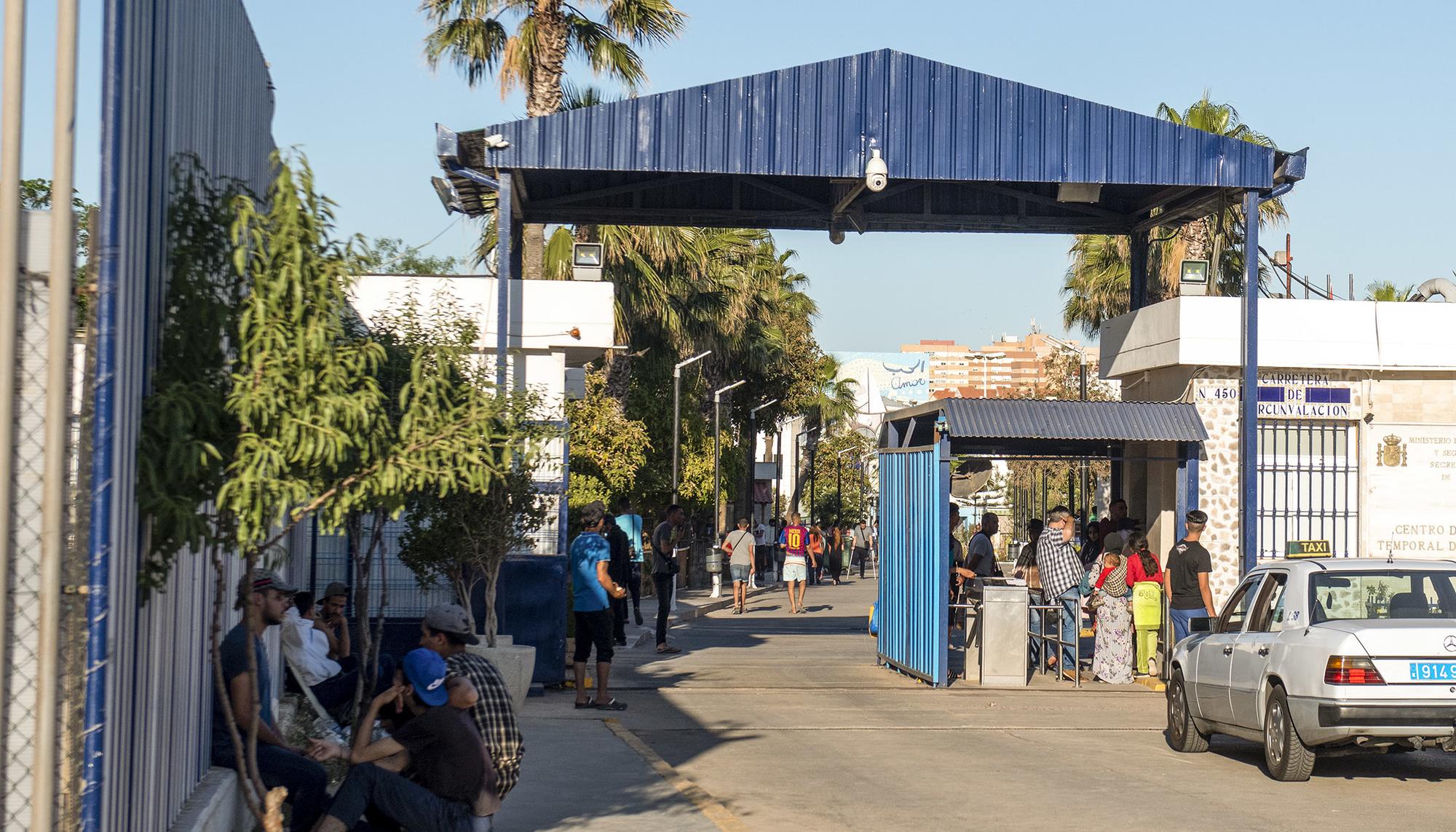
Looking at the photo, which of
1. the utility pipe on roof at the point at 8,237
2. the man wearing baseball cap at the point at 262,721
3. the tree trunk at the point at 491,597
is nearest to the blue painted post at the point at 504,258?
the tree trunk at the point at 491,597

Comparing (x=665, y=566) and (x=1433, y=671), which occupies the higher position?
(x=1433, y=671)

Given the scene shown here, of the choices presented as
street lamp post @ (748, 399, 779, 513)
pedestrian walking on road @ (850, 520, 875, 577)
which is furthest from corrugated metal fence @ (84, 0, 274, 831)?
pedestrian walking on road @ (850, 520, 875, 577)

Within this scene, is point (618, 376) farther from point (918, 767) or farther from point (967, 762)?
point (918, 767)

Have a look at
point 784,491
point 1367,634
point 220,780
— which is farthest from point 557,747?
point 784,491

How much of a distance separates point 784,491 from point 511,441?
4380 inches

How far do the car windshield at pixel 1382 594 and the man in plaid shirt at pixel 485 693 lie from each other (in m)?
5.96

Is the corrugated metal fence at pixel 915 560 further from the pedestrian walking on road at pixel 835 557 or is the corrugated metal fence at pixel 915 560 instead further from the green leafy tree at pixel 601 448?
the pedestrian walking on road at pixel 835 557

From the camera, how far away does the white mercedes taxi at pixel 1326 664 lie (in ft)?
33.8

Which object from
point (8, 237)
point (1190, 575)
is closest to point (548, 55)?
point (1190, 575)

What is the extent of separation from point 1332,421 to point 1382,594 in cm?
863

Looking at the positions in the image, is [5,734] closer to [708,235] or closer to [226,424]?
[226,424]

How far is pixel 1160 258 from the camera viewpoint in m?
34.2

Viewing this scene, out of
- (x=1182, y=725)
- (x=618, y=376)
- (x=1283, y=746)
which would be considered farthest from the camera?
(x=618, y=376)

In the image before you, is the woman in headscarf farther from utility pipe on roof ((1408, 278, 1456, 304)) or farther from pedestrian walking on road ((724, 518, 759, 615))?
pedestrian walking on road ((724, 518, 759, 615))
